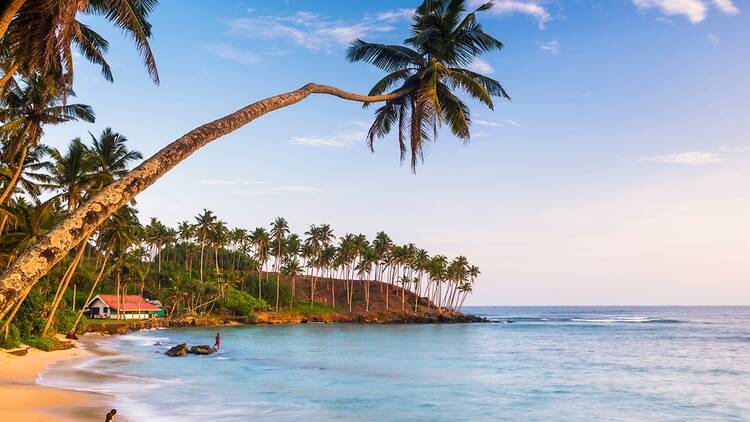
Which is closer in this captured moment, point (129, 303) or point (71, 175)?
point (71, 175)

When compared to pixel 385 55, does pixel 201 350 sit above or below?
below

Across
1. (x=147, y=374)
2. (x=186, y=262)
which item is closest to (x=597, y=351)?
(x=147, y=374)

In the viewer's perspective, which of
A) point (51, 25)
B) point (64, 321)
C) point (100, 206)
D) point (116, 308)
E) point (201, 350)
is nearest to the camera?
point (100, 206)

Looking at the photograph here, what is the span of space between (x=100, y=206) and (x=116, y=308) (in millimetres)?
76868

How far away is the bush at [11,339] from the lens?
95.1 feet

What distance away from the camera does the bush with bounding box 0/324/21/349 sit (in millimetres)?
28984

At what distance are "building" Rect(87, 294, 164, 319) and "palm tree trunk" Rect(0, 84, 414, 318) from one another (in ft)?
237

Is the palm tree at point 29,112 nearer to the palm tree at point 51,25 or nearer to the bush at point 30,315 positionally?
the palm tree at point 51,25

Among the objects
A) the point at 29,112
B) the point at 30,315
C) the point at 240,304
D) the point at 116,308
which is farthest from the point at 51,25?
the point at 240,304

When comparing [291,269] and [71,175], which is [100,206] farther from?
[291,269]

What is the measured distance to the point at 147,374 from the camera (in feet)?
95.3

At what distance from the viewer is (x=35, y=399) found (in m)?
18.2

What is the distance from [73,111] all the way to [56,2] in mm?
15950

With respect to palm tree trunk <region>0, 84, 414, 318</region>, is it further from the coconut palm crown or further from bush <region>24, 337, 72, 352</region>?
bush <region>24, 337, 72, 352</region>
